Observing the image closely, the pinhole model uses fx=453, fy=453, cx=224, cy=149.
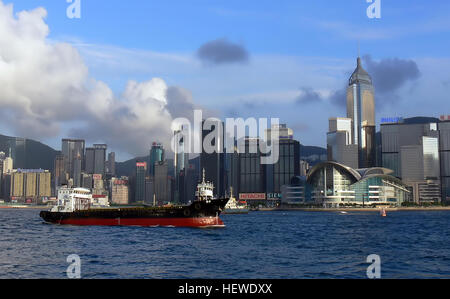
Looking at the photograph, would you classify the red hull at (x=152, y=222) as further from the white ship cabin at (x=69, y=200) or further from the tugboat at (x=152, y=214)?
the white ship cabin at (x=69, y=200)

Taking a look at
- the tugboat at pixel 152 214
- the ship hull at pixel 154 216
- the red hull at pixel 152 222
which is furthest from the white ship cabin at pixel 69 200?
the red hull at pixel 152 222

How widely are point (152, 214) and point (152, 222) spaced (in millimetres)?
1559

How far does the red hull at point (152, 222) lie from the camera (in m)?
79.8

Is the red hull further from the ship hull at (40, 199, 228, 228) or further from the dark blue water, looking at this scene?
the dark blue water

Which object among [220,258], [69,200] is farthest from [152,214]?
[220,258]

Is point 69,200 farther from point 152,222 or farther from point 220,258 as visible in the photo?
point 220,258

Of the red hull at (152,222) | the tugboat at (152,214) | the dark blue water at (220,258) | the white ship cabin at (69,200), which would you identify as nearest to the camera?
the dark blue water at (220,258)

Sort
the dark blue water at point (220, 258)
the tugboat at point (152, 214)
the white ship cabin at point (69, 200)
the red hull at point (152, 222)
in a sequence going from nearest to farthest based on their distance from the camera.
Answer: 1. the dark blue water at point (220, 258)
2. the tugboat at point (152, 214)
3. the red hull at point (152, 222)
4. the white ship cabin at point (69, 200)

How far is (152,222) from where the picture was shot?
83.8 meters

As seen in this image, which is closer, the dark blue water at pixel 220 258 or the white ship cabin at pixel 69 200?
the dark blue water at pixel 220 258

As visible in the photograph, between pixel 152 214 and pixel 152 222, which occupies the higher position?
pixel 152 214
